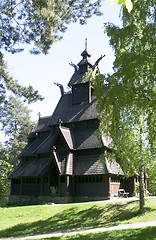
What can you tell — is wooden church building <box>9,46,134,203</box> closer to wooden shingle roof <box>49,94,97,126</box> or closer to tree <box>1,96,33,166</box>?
wooden shingle roof <box>49,94,97,126</box>

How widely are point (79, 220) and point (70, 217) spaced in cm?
96

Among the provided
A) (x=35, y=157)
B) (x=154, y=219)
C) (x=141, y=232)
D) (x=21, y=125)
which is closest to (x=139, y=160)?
(x=154, y=219)

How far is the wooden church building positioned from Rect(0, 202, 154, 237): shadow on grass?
16.8 ft

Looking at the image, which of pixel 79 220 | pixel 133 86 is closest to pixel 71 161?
pixel 79 220

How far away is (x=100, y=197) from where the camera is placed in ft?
75.0

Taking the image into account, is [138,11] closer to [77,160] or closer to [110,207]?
[110,207]

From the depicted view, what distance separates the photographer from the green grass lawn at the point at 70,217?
1512cm

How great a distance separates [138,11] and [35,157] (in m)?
23.3

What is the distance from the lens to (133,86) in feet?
34.7

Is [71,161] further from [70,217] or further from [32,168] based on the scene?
[70,217]

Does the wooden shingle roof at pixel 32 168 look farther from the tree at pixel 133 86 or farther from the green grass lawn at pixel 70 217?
the tree at pixel 133 86

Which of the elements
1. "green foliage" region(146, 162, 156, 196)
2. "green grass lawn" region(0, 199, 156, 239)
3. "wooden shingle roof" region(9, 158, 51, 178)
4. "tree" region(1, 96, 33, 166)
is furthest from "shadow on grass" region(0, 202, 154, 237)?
"tree" region(1, 96, 33, 166)

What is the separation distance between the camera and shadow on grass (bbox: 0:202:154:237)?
1501 cm

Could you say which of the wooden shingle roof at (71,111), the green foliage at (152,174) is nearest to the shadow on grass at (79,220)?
the green foliage at (152,174)
